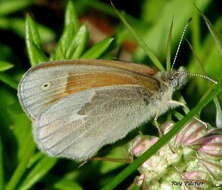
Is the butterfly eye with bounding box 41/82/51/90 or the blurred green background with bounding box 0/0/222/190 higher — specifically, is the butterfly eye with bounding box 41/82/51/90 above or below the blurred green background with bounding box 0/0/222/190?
above

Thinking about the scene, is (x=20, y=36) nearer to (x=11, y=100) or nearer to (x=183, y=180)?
(x=11, y=100)

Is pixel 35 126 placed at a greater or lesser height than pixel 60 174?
greater

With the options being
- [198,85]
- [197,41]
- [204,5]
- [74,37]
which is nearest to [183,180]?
[74,37]

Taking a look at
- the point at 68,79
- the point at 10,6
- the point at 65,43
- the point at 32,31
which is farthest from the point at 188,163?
the point at 10,6

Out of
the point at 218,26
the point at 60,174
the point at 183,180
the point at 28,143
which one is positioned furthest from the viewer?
the point at 218,26

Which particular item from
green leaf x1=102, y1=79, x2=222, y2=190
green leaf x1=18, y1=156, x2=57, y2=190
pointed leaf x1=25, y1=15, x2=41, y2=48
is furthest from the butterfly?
green leaf x1=102, y1=79, x2=222, y2=190

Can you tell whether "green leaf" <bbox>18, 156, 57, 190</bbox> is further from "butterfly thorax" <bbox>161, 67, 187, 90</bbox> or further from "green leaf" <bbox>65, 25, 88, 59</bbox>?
"butterfly thorax" <bbox>161, 67, 187, 90</bbox>
